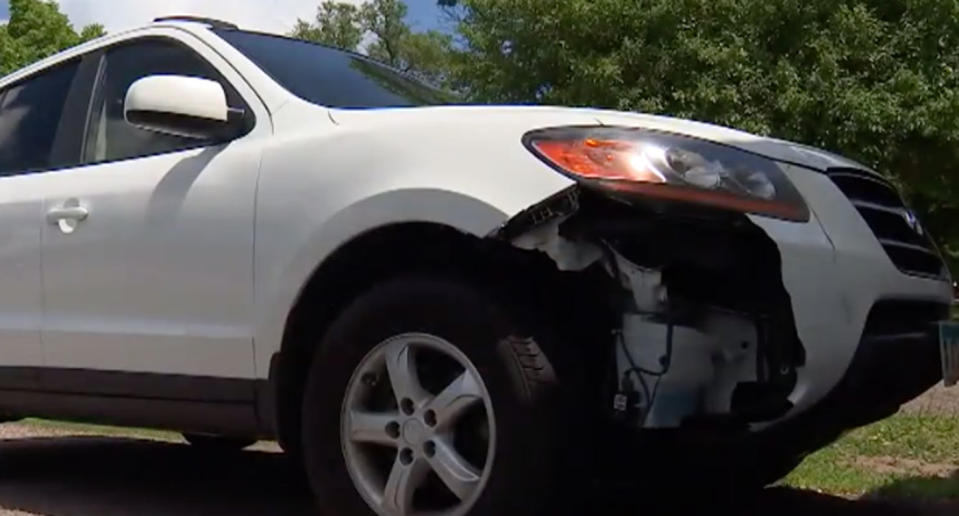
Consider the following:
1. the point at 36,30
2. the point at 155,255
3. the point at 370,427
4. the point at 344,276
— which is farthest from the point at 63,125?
the point at 36,30

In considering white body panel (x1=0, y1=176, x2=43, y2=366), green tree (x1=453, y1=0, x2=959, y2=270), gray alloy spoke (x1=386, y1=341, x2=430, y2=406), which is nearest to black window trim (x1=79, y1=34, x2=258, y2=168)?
white body panel (x1=0, y1=176, x2=43, y2=366)

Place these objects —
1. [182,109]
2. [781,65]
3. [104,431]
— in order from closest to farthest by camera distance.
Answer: [182,109] → [104,431] → [781,65]

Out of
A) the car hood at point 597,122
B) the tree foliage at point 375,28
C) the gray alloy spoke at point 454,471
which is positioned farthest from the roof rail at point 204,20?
the tree foliage at point 375,28

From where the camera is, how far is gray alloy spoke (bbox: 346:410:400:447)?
142 inches

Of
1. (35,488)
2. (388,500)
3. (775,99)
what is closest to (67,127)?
(35,488)

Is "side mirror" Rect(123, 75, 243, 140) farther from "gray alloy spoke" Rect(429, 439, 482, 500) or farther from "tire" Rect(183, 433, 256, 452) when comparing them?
"tire" Rect(183, 433, 256, 452)

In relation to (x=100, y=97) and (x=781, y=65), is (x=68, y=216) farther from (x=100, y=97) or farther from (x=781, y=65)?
(x=781, y=65)

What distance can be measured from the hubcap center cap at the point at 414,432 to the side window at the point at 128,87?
1436mm

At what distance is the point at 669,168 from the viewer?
11.1 feet

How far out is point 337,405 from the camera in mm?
3707

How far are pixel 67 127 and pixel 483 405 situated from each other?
91.6 inches

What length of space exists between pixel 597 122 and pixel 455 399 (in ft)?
2.83

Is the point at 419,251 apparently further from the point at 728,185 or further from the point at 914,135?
the point at 914,135

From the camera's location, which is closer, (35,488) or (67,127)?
(67,127)
